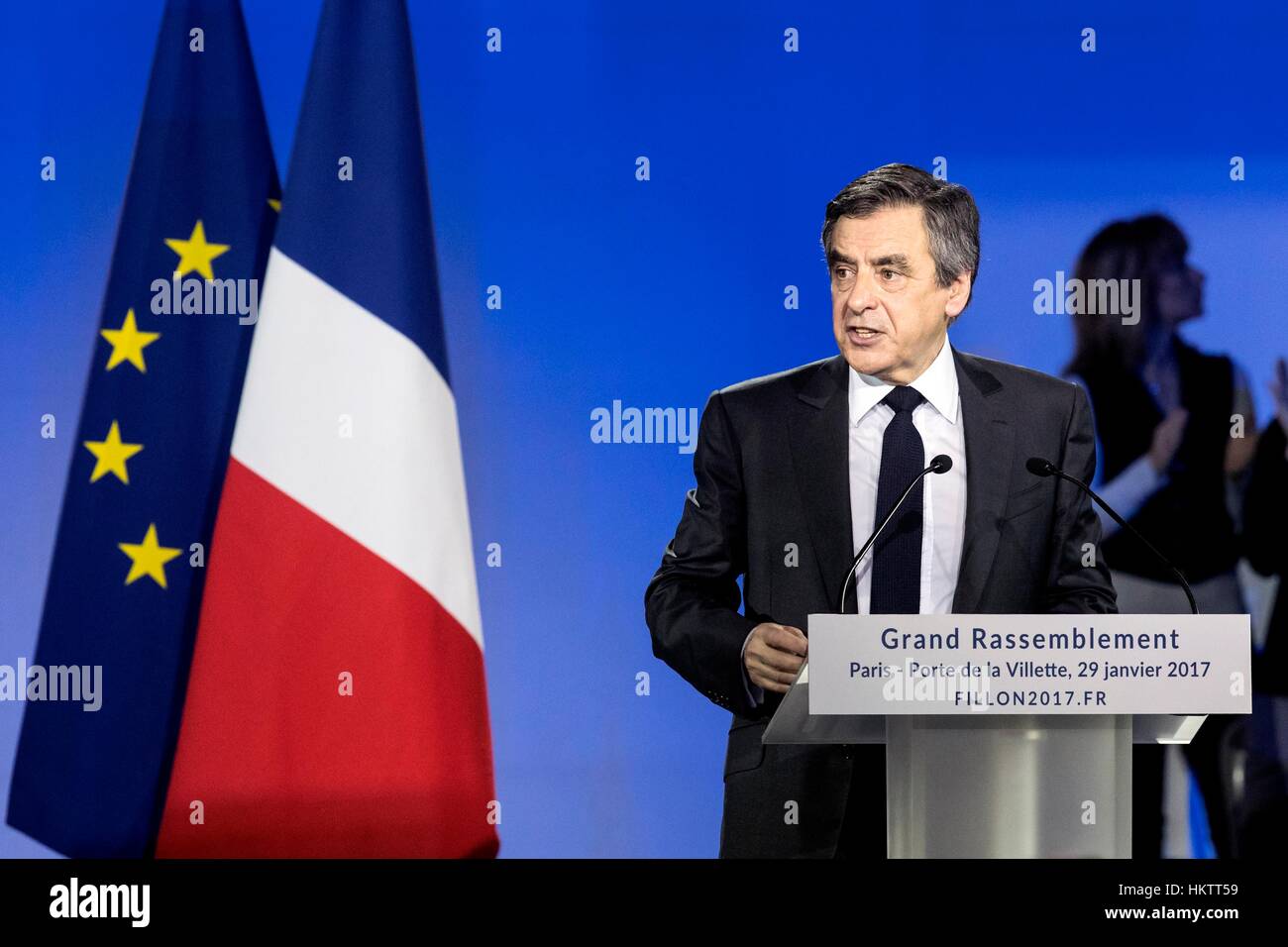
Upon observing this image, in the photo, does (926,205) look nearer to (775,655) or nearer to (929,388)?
(929,388)

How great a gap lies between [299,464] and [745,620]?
150 centimetres

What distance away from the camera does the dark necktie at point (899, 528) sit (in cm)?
289

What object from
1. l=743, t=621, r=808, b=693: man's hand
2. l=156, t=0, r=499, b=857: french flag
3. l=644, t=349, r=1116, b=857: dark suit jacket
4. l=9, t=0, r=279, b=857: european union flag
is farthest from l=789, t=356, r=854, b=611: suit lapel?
l=9, t=0, r=279, b=857: european union flag

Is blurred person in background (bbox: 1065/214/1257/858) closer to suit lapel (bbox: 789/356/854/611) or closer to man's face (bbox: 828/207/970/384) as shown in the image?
man's face (bbox: 828/207/970/384)

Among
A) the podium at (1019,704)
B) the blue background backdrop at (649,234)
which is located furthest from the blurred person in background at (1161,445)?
the podium at (1019,704)

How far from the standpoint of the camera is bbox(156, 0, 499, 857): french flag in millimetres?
3729

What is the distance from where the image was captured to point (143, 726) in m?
3.88

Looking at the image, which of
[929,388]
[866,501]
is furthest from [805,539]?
[929,388]

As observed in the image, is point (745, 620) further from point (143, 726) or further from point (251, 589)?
point (143, 726)

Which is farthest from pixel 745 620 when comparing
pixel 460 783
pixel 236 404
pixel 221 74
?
pixel 221 74

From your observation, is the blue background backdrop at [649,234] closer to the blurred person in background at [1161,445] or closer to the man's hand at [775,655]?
the blurred person in background at [1161,445]

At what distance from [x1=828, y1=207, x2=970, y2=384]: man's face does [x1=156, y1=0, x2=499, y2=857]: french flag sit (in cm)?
119

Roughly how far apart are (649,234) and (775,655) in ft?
6.11

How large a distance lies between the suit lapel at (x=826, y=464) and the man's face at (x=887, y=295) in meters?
0.08
